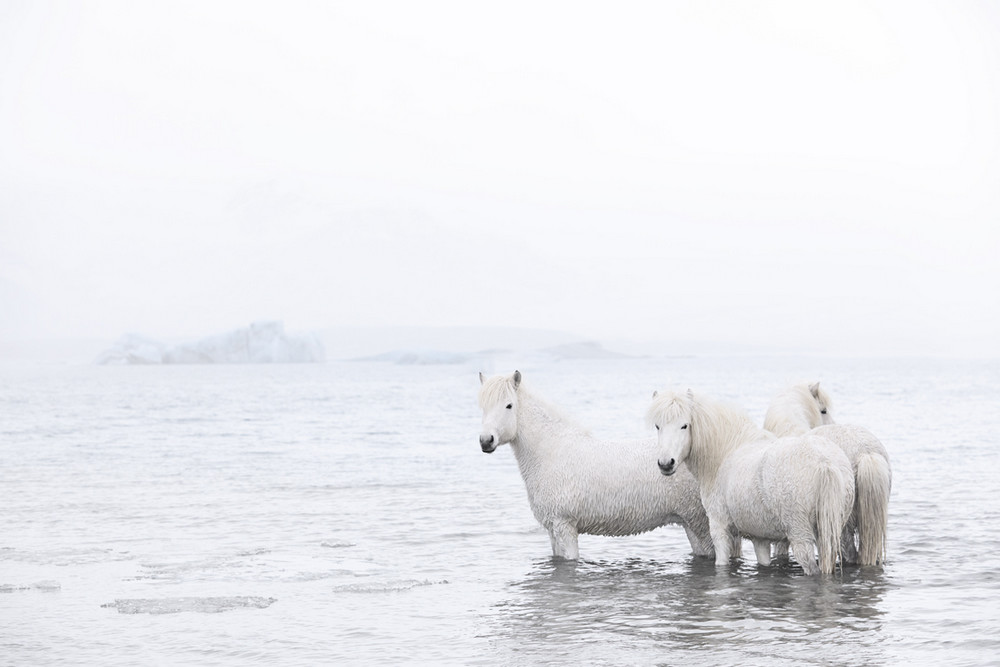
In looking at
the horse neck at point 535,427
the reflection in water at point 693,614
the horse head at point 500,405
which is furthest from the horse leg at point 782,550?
the horse head at point 500,405

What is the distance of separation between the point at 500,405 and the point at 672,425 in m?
1.78

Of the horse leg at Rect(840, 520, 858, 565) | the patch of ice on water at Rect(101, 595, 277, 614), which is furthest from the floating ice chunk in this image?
the horse leg at Rect(840, 520, 858, 565)

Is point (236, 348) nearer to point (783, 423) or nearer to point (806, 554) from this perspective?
point (783, 423)

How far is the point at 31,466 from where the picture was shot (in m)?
22.0

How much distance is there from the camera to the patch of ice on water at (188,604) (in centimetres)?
821

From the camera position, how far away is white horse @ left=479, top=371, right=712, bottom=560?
941 cm

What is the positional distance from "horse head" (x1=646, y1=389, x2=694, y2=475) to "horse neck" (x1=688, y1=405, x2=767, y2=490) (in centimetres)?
8

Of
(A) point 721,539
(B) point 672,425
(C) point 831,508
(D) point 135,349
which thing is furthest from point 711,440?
(D) point 135,349

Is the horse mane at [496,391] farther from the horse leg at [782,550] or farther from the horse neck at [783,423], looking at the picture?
the horse leg at [782,550]

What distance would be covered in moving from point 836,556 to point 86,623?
6.14 metres

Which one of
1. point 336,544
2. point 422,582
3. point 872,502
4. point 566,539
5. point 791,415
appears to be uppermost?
point 791,415

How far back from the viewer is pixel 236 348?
10200cm

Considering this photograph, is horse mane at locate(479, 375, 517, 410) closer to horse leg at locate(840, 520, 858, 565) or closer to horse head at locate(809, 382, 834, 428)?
horse head at locate(809, 382, 834, 428)

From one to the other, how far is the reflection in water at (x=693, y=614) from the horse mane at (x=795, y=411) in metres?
1.38
